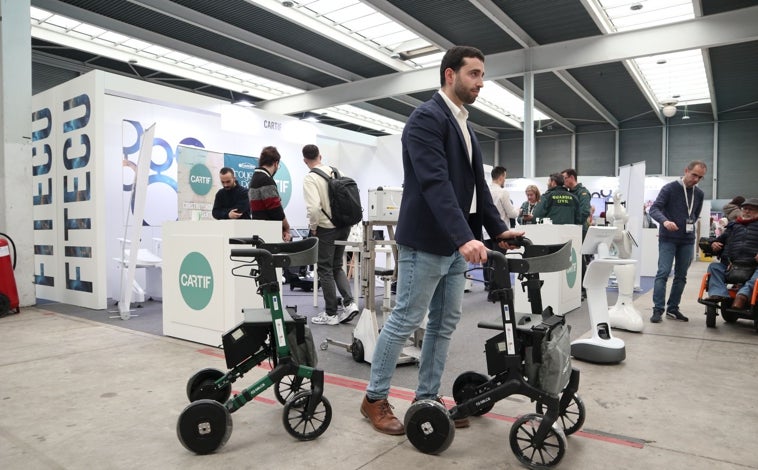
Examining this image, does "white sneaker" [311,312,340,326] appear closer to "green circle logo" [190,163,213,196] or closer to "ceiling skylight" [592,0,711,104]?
"green circle logo" [190,163,213,196]

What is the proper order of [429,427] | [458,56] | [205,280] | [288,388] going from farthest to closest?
[205,280] < [288,388] < [458,56] < [429,427]

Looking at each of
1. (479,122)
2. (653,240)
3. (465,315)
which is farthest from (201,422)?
(479,122)

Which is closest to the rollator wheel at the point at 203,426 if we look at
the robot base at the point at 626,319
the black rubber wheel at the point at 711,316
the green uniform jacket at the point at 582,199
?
the robot base at the point at 626,319

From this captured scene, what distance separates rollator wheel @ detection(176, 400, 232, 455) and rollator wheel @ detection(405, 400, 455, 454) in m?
0.71

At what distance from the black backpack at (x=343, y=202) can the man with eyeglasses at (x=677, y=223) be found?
8.72 ft

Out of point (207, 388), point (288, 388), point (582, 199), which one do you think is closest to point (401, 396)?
point (288, 388)

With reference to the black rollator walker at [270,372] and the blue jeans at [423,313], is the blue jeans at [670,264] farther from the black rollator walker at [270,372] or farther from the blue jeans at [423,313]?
the black rollator walker at [270,372]

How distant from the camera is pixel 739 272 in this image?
446 cm

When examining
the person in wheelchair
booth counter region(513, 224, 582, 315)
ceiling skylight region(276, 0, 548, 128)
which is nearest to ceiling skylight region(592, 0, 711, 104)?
ceiling skylight region(276, 0, 548, 128)

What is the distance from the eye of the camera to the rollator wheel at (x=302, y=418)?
201 cm

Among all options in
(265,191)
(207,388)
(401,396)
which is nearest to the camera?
(207,388)

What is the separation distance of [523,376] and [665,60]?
Answer: 421 inches

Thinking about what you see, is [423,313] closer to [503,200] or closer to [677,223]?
[677,223]

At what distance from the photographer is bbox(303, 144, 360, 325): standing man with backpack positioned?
4.38 meters
